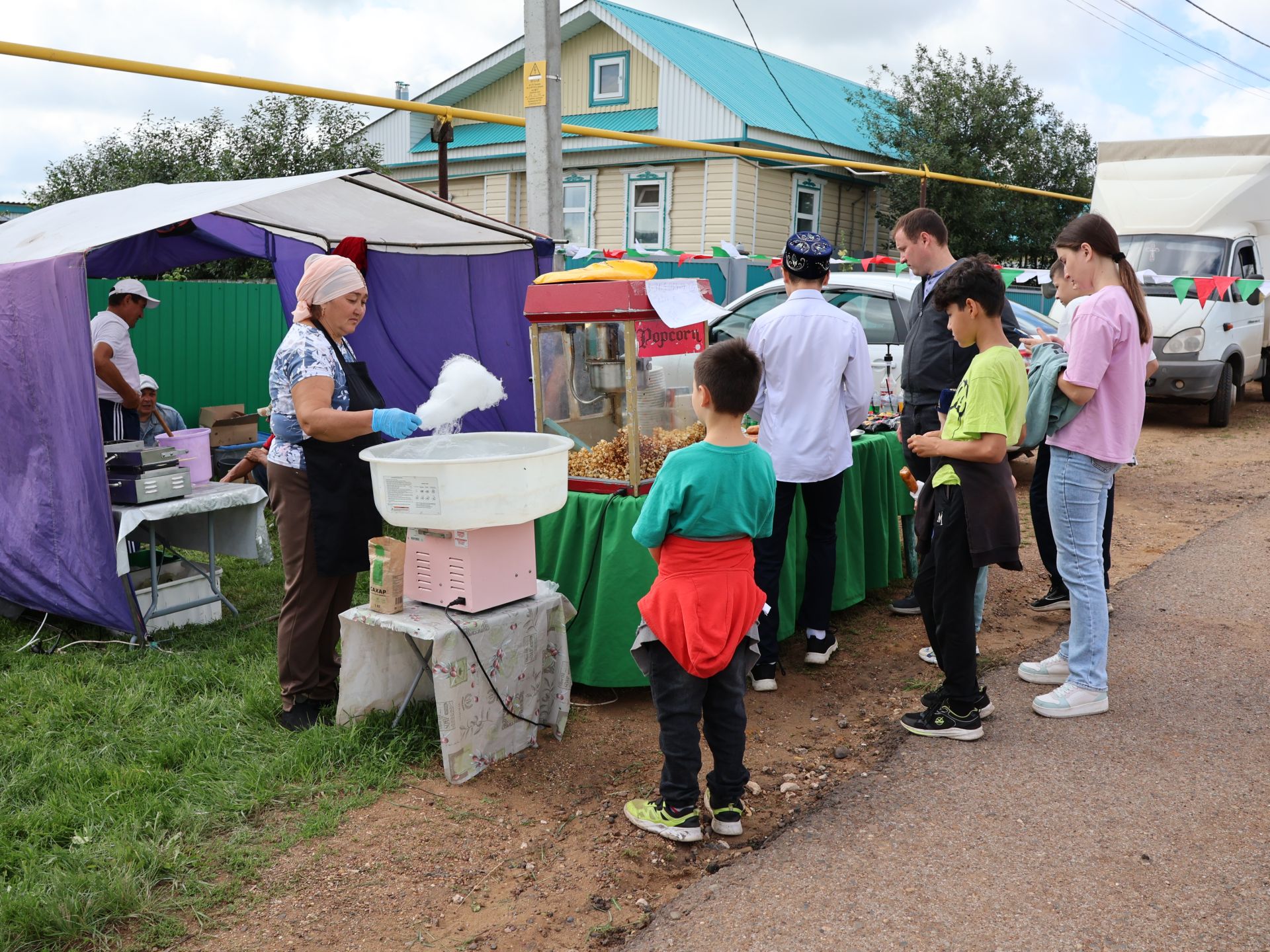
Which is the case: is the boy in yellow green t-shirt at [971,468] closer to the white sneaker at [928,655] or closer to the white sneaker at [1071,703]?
the white sneaker at [1071,703]

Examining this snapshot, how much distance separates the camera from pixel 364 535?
375 centimetres

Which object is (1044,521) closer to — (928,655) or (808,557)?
(928,655)

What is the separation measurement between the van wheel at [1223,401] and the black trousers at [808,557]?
8803 millimetres

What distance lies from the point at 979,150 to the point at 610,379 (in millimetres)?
16731

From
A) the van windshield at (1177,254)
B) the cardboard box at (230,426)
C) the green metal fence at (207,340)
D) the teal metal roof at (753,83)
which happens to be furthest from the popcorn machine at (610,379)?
the teal metal roof at (753,83)

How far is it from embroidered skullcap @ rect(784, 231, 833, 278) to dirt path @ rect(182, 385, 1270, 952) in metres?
1.78

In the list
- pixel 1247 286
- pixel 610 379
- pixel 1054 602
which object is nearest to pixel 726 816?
pixel 610 379

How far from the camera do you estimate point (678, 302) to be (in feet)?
13.5

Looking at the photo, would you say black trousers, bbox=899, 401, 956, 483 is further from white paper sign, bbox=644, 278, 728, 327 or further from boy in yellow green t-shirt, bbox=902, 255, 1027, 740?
white paper sign, bbox=644, 278, 728, 327

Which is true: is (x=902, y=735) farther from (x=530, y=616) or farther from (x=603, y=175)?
(x=603, y=175)

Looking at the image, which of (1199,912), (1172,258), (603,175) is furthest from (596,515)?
(603,175)

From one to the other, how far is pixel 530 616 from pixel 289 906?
4.23ft

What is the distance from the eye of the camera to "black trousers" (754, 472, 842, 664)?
4203 mm

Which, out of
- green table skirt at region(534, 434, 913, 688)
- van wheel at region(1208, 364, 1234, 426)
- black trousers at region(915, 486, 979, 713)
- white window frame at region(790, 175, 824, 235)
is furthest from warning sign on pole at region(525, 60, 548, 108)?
white window frame at region(790, 175, 824, 235)
